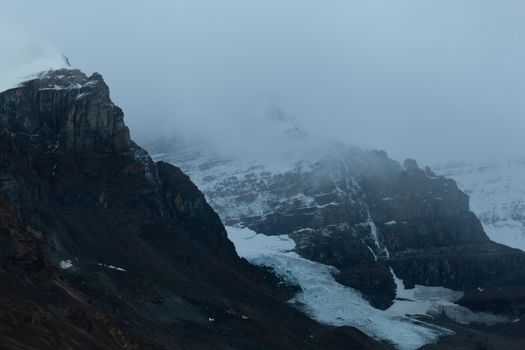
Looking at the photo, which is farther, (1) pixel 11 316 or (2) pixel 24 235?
(2) pixel 24 235

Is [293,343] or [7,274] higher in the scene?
[7,274]

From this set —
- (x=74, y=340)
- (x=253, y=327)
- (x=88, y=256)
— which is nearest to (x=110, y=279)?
(x=88, y=256)

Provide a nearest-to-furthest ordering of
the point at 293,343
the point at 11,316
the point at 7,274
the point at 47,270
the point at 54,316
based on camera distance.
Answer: the point at 11,316
the point at 54,316
the point at 7,274
the point at 47,270
the point at 293,343

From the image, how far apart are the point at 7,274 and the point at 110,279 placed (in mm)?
45699

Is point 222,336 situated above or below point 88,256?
below

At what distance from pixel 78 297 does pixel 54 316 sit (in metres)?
19.9

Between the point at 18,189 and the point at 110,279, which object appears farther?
the point at 18,189

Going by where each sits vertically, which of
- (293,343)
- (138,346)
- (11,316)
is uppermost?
(11,316)

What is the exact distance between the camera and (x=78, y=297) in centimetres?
14812

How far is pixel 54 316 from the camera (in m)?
128

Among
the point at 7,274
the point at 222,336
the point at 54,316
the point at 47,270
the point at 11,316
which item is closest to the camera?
the point at 11,316

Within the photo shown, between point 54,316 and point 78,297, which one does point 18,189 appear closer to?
point 78,297

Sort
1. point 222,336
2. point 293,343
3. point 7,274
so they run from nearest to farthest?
point 7,274 → point 222,336 → point 293,343

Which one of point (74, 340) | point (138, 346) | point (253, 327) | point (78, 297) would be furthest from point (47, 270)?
point (253, 327)
